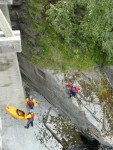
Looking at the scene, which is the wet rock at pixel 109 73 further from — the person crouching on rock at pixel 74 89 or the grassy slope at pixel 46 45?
the person crouching on rock at pixel 74 89

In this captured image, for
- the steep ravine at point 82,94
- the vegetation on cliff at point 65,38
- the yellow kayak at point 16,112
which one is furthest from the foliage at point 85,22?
the yellow kayak at point 16,112

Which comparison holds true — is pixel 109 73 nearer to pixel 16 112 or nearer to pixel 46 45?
pixel 46 45

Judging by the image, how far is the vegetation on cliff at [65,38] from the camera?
1442 cm

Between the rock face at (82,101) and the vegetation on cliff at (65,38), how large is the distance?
0.51 meters

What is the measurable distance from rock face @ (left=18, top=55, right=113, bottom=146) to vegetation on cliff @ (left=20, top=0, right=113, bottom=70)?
1.66ft

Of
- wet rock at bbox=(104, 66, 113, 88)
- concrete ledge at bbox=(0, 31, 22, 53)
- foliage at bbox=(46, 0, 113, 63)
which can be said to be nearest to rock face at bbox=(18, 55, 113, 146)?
wet rock at bbox=(104, 66, 113, 88)

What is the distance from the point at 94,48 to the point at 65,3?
3146 millimetres

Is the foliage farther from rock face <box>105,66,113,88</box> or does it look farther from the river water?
the river water

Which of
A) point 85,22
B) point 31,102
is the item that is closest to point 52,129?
point 31,102

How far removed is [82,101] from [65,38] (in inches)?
118

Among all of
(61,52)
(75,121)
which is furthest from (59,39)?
(75,121)

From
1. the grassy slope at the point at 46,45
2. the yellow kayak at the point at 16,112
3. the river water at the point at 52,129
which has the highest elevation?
the grassy slope at the point at 46,45

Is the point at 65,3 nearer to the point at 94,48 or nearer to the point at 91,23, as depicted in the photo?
the point at 91,23

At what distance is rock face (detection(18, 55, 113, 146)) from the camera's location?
1530cm
